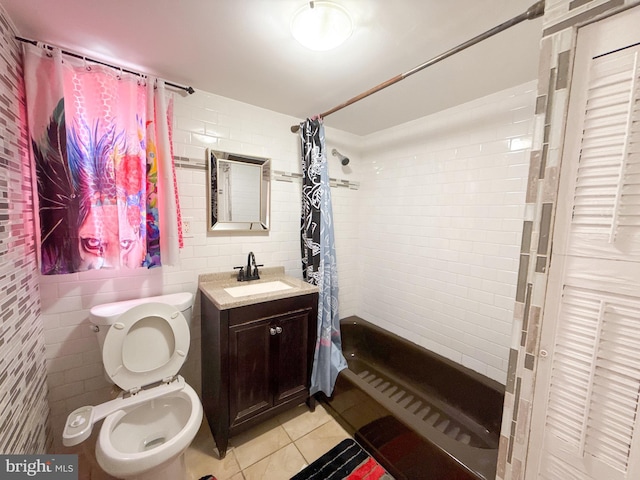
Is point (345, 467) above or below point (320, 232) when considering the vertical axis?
below

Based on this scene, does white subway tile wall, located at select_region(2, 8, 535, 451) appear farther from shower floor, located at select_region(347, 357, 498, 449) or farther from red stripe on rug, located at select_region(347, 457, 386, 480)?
red stripe on rug, located at select_region(347, 457, 386, 480)

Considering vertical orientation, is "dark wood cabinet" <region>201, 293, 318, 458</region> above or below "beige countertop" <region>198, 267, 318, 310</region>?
below

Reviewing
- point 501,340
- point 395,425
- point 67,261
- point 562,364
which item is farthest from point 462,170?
point 67,261

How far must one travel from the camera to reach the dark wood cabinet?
143 centimetres

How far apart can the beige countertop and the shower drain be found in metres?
0.85

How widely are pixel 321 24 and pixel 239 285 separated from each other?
5.13ft

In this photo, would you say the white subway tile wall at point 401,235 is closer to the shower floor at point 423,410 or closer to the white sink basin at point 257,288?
the white sink basin at point 257,288

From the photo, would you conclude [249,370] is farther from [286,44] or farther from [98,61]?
[98,61]

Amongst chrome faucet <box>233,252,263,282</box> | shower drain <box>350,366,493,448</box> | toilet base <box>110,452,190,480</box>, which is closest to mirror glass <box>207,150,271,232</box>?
chrome faucet <box>233,252,263,282</box>

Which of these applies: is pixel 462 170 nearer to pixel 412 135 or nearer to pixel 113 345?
pixel 412 135

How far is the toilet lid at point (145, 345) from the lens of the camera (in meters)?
1.25

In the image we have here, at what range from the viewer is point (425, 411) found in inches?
67.5

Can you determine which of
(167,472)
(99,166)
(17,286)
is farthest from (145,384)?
Result: (99,166)

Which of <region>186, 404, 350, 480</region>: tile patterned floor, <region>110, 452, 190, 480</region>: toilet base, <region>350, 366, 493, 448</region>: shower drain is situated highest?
<region>110, 452, 190, 480</region>: toilet base
